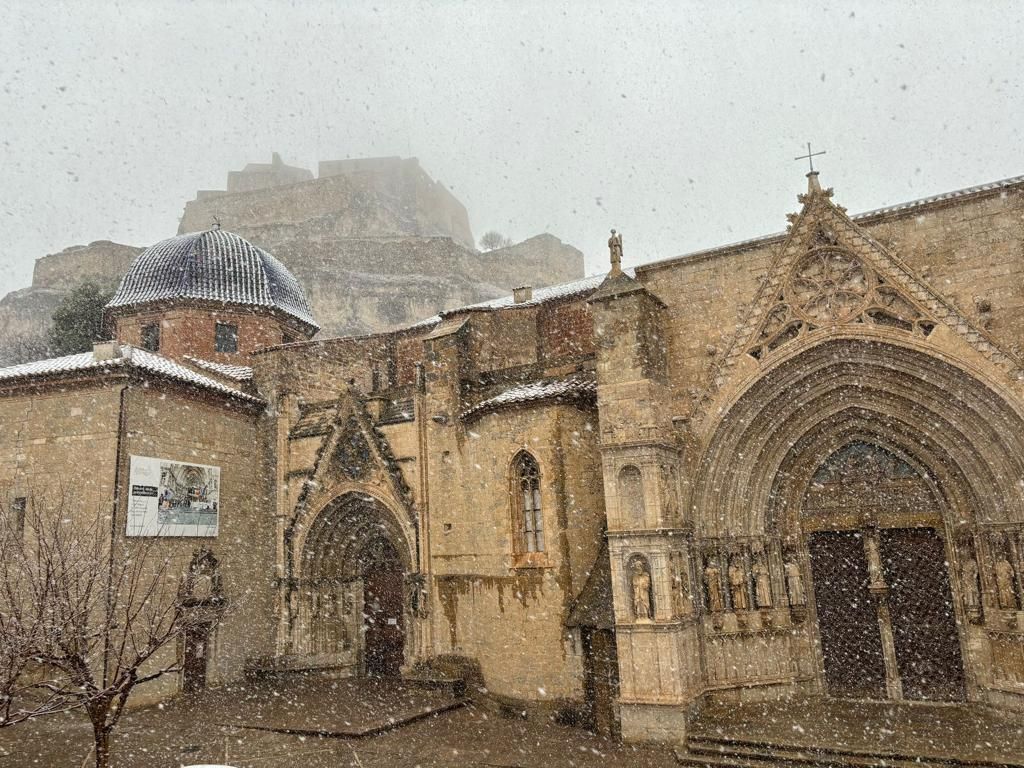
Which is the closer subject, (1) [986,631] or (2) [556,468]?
(1) [986,631]

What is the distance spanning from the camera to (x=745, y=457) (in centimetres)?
1267

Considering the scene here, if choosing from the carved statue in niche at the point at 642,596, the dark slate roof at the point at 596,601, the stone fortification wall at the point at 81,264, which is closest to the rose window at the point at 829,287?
the carved statue in niche at the point at 642,596

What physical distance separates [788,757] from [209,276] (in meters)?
19.7

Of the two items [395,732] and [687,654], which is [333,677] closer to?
[395,732]

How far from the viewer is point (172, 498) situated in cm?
1642

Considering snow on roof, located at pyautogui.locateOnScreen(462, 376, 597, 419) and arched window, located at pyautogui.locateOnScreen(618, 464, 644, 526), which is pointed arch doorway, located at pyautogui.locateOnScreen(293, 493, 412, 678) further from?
arched window, located at pyautogui.locateOnScreen(618, 464, 644, 526)

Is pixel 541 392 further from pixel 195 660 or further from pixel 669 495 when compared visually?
pixel 195 660

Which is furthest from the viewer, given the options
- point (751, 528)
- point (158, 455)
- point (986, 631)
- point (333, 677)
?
point (333, 677)

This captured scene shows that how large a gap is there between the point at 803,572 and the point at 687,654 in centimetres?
255

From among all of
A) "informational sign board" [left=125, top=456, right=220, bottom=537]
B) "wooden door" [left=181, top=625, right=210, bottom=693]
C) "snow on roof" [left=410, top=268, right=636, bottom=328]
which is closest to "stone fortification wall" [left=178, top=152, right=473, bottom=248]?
"snow on roof" [left=410, top=268, right=636, bottom=328]

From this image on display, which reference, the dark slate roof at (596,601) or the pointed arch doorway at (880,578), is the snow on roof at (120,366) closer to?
the dark slate roof at (596,601)

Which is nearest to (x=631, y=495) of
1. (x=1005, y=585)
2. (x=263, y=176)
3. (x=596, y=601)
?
(x=596, y=601)

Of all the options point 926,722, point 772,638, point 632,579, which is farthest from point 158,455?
point 926,722

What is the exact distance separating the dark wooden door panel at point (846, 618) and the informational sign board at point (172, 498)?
12.7 m
